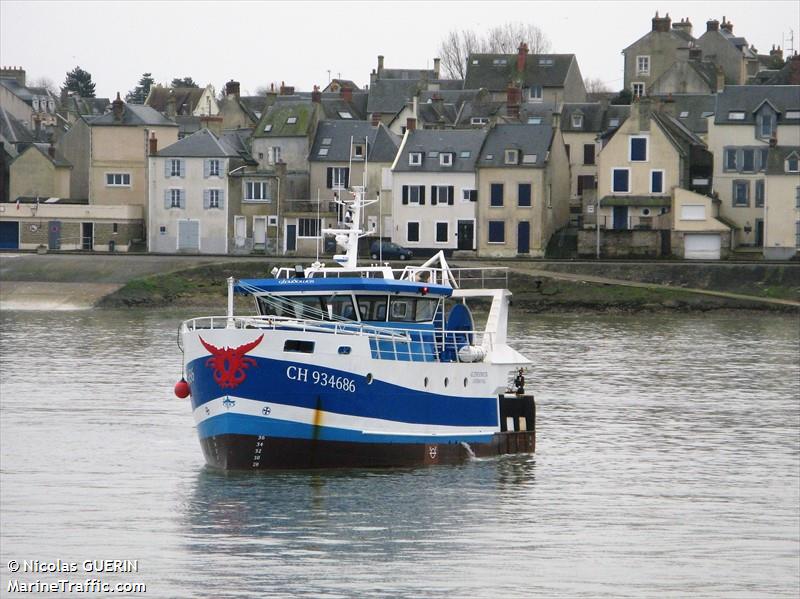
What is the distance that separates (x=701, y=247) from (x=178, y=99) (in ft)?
242

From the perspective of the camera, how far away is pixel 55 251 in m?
106

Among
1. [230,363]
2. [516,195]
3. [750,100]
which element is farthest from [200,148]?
[230,363]

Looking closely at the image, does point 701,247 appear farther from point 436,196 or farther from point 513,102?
point 513,102

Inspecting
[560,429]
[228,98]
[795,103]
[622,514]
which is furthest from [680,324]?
[228,98]

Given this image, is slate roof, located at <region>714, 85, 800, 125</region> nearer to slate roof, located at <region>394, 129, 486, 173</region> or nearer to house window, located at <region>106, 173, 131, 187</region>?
slate roof, located at <region>394, 129, 486, 173</region>

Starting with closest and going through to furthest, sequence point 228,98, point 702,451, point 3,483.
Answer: point 3,483
point 702,451
point 228,98

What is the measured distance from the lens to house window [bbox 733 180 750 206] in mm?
104750

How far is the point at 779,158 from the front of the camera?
100562 millimetres

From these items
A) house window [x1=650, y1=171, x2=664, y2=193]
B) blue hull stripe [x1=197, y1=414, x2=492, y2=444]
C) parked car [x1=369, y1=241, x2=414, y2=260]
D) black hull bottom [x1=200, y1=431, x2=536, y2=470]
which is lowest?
black hull bottom [x1=200, y1=431, x2=536, y2=470]

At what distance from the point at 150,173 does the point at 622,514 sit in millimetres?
76274

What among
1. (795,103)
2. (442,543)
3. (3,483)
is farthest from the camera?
(795,103)

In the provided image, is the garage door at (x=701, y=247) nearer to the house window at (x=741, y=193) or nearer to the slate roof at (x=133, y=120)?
the house window at (x=741, y=193)

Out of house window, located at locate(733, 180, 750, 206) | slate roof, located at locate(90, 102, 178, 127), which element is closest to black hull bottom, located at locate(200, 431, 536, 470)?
house window, located at locate(733, 180, 750, 206)

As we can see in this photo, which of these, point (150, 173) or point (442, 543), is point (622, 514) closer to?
point (442, 543)
